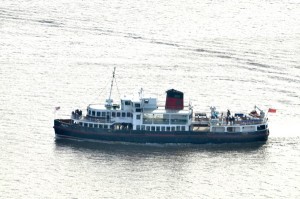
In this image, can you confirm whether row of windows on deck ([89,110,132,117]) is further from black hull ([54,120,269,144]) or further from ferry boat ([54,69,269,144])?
black hull ([54,120,269,144])

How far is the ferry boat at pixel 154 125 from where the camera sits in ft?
634

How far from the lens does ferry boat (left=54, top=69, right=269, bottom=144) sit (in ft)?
634

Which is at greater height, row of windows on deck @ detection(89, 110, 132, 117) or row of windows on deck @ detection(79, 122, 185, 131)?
row of windows on deck @ detection(89, 110, 132, 117)

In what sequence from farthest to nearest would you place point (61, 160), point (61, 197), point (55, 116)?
point (55, 116) → point (61, 160) → point (61, 197)

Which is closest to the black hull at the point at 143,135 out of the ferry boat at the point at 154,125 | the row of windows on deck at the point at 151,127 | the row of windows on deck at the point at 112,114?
the ferry boat at the point at 154,125

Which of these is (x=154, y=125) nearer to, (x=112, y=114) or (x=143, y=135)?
(x=143, y=135)

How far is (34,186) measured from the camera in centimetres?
17325

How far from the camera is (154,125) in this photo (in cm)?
19388

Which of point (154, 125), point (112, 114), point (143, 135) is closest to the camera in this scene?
point (143, 135)

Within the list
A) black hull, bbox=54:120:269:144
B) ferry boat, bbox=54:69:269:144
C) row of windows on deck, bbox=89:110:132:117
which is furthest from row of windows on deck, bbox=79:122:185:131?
row of windows on deck, bbox=89:110:132:117

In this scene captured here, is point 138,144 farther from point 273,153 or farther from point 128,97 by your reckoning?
point 273,153

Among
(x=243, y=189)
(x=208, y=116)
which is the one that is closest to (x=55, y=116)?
(x=208, y=116)

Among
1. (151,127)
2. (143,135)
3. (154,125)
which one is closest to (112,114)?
(143,135)

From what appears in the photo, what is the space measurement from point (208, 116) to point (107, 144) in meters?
17.0
